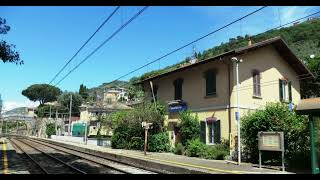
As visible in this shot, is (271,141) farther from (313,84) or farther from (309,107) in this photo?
(313,84)

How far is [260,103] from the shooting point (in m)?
28.4

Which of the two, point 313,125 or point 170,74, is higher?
point 170,74

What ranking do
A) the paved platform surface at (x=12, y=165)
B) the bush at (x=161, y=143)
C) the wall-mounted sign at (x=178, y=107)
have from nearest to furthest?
the paved platform surface at (x=12, y=165) < the wall-mounted sign at (x=178, y=107) < the bush at (x=161, y=143)

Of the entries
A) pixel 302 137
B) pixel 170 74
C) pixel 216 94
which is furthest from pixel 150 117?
pixel 302 137

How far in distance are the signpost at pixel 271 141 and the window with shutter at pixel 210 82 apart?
9019 mm

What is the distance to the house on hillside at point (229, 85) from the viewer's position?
26.8 metres

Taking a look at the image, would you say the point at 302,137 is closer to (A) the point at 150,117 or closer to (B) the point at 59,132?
(A) the point at 150,117

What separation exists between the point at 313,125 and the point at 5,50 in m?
11.6

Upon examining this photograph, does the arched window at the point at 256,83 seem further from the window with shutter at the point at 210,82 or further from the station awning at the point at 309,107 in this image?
the station awning at the point at 309,107

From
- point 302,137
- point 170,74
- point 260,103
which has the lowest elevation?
point 302,137

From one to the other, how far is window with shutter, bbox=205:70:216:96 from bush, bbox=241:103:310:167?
17.8 ft

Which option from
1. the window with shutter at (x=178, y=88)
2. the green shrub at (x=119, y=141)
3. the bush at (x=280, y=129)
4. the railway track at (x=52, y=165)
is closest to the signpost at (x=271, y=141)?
the bush at (x=280, y=129)

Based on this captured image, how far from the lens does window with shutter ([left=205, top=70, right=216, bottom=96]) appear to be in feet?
93.0
